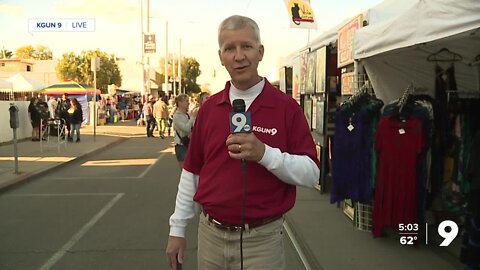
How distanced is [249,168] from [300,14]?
9113 mm

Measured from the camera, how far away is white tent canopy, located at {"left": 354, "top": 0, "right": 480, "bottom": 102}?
349 cm

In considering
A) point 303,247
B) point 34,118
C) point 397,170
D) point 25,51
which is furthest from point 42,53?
point 397,170

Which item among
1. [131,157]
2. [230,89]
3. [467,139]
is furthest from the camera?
[131,157]

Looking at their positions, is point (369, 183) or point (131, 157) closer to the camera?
point (369, 183)

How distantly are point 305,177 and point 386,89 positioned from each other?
405 cm

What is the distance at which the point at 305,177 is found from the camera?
231 cm

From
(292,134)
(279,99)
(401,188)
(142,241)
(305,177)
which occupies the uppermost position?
(279,99)

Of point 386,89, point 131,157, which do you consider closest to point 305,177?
point 386,89

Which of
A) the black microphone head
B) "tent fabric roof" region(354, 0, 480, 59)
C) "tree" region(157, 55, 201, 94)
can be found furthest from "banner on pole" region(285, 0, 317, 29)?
"tree" region(157, 55, 201, 94)

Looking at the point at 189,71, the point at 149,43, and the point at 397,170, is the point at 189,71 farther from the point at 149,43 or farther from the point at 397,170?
the point at 397,170

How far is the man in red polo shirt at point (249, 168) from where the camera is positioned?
2.32 meters

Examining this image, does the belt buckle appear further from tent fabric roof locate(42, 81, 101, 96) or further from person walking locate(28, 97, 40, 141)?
tent fabric roof locate(42, 81, 101, 96)

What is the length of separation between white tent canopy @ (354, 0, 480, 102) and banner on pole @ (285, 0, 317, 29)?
5.17 m

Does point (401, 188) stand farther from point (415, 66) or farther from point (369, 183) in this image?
point (415, 66)
